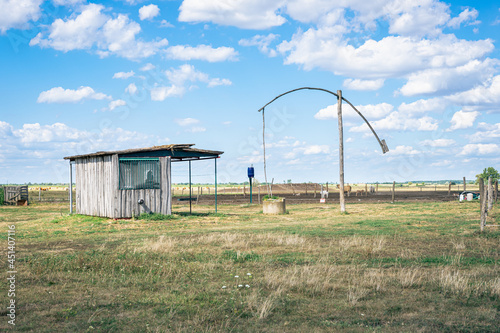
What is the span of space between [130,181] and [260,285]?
15.2 metres

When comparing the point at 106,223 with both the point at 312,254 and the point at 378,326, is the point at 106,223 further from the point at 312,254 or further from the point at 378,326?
the point at 378,326

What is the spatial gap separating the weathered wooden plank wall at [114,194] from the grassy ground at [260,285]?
740 centimetres

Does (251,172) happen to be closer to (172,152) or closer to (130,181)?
(172,152)

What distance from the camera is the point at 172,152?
23812mm

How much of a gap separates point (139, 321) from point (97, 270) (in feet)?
12.0

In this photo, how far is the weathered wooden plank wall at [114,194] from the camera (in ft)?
70.9

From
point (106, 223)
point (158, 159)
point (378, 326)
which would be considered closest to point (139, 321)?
point (378, 326)

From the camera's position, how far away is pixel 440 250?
12055 millimetres

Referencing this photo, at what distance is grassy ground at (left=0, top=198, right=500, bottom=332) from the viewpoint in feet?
20.5

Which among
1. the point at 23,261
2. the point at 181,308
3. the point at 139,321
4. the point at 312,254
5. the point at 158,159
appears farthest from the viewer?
the point at 158,159

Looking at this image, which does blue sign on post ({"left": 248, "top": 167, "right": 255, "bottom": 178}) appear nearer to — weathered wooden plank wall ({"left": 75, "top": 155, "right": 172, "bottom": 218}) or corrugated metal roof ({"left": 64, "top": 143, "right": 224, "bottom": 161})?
corrugated metal roof ({"left": 64, "top": 143, "right": 224, "bottom": 161})

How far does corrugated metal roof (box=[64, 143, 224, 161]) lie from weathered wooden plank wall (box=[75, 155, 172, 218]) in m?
0.43

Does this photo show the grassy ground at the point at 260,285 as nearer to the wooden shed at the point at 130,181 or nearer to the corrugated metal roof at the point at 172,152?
the wooden shed at the point at 130,181

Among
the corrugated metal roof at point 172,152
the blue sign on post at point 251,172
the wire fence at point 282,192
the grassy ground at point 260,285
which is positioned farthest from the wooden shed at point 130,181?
the wire fence at point 282,192
